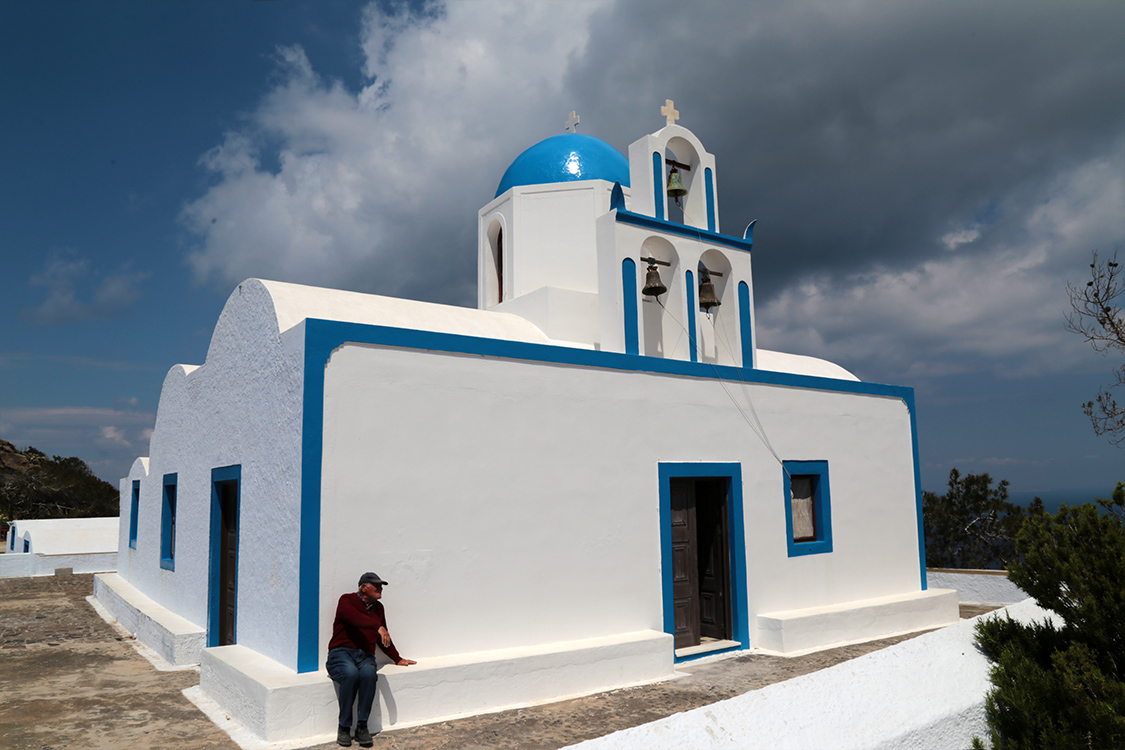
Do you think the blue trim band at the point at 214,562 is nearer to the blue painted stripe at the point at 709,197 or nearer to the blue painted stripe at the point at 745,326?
the blue painted stripe at the point at 745,326

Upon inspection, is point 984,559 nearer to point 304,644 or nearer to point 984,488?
point 984,488

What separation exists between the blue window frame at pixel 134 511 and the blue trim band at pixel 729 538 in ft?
33.3

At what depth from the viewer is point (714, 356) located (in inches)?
373

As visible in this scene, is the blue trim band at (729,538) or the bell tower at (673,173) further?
the bell tower at (673,173)

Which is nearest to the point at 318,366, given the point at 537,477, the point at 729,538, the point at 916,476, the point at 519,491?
the point at 519,491

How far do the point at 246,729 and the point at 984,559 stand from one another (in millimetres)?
18724

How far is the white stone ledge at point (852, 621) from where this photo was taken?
8020 millimetres

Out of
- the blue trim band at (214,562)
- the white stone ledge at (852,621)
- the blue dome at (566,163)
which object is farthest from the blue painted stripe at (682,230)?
the blue trim band at (214,562)

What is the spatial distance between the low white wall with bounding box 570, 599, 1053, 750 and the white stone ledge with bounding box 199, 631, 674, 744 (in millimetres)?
2659

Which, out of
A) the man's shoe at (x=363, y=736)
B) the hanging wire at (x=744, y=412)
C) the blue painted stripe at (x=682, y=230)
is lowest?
the man's shoe at (x=363, y=736)

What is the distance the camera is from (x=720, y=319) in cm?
951

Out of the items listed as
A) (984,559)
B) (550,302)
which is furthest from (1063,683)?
(984,559)

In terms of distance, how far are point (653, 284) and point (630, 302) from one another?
45 centimetres

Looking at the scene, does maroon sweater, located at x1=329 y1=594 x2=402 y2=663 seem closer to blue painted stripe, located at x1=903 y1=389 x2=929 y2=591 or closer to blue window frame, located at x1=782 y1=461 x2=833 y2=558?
blue window frame, located at x1=782 y1=461 x2=833 y2=558
